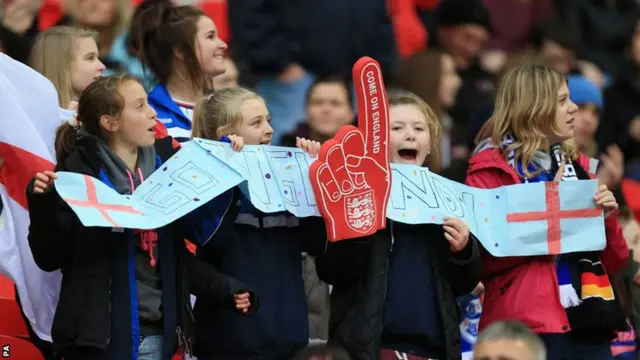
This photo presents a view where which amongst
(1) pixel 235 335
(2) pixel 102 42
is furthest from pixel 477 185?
(2) pixel 102 42

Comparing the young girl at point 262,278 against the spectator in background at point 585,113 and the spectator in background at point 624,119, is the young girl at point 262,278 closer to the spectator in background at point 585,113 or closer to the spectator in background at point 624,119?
the spectator in background at point 585,113

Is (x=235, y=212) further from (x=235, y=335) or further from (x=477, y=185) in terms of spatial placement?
(x=477, y=185)

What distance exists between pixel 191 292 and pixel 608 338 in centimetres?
204

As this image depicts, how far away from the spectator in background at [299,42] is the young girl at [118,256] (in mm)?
4042

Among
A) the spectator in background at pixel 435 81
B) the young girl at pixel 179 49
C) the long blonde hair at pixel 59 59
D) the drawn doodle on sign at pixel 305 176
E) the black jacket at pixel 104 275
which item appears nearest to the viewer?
the black jacket at pixel 104 275

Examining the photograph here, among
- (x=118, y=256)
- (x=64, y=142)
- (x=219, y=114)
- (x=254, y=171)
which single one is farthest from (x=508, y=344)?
(x=64, y=142)

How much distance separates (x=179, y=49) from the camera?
8906mm

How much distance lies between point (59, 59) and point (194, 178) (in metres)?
1.43

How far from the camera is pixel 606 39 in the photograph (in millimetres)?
14344

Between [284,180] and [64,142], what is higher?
[64,142]

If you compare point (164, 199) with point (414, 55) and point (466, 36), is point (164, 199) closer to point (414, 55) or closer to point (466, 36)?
point (414, 55)

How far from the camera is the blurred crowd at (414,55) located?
10469mm

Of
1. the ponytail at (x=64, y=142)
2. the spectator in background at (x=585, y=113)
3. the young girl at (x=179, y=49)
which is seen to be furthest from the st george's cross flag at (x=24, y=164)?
the spectator in background at (x=585, y=113)

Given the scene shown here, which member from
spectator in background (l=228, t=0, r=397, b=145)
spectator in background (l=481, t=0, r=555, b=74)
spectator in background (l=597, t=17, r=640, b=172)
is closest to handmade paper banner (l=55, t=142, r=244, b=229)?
spectator in background (l=228, t=0, r=397, b=145)
